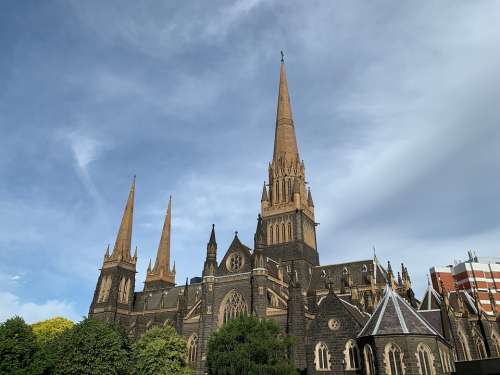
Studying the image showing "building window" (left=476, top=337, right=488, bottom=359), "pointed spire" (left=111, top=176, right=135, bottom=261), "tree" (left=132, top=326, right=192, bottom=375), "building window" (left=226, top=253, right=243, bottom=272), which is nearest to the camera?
"tree" (left=132, top=326, right=192, bottom=375)

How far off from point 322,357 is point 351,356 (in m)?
2.85

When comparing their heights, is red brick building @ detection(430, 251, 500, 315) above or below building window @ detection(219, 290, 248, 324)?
above

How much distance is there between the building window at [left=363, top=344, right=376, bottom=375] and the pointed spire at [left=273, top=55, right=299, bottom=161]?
3828 centimetres

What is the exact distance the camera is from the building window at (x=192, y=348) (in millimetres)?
48219

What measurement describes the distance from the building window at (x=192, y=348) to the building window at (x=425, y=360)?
88.9ft

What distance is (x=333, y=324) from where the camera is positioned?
3538 centimetres

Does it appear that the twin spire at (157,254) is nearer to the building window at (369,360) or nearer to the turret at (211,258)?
the turret at (211,258)

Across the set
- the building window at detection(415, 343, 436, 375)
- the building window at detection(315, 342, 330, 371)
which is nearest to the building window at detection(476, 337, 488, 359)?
the building window at detection(415, 343, 436, 375)

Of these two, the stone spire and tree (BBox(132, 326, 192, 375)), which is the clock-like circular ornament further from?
the stone spire

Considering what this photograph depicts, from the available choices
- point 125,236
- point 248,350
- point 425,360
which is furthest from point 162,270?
point 425,360

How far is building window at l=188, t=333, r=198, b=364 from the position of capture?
4822 cm

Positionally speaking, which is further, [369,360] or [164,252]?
[164,252]

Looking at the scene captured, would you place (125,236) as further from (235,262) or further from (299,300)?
(299,300)

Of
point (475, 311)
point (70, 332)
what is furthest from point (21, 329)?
point (475, 311)
